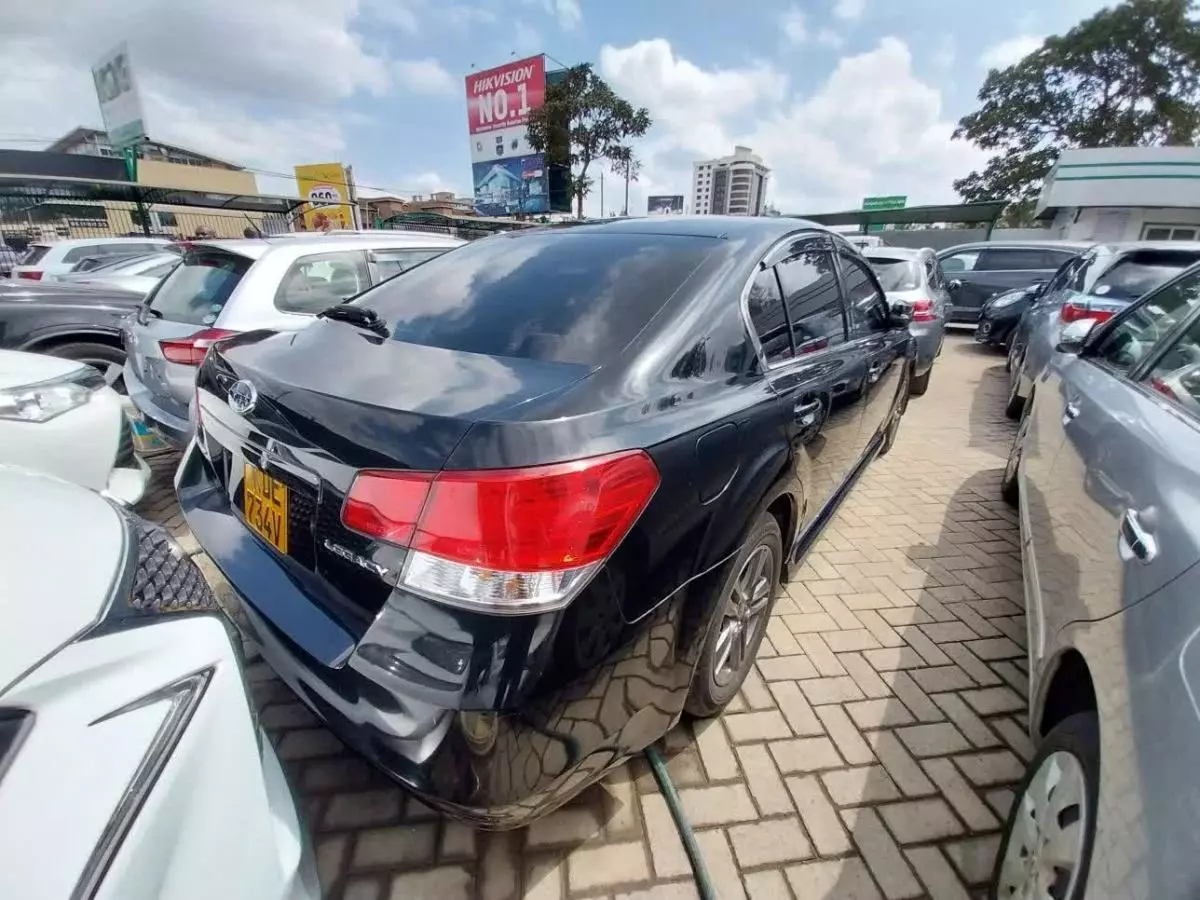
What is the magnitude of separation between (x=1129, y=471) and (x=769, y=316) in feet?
3.55

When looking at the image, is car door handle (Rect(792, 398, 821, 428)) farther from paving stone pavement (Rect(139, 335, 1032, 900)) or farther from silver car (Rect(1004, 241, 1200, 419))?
silver car (Rect(1004, 241, 1200, 419))

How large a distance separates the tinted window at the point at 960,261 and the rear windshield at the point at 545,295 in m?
12.6

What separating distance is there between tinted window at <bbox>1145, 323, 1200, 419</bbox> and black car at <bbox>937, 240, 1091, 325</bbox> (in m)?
10.7

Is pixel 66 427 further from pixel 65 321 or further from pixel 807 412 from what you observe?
pixel 807 412

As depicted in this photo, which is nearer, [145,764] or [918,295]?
[145,764]

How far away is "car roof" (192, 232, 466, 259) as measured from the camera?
12.0 feet

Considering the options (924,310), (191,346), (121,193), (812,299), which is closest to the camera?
(812,299)

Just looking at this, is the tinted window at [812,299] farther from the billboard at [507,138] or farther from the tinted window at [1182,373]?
the billboard at [507,138]

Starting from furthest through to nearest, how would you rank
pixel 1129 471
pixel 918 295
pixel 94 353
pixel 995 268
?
pixel 995 268
pixel 918 295
pixel 94 353
pixel 1129 471

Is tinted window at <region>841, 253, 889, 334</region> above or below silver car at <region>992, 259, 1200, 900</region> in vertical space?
above

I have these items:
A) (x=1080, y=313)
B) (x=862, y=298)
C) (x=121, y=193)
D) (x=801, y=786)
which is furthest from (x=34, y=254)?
(x=1080, y=313)

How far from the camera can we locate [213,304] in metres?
3.53

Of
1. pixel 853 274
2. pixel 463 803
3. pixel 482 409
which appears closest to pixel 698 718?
pixel 463 803

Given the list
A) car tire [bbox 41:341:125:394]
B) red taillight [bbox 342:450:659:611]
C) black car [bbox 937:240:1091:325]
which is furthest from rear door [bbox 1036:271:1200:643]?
black car [bbox 937:240:1091:325]
